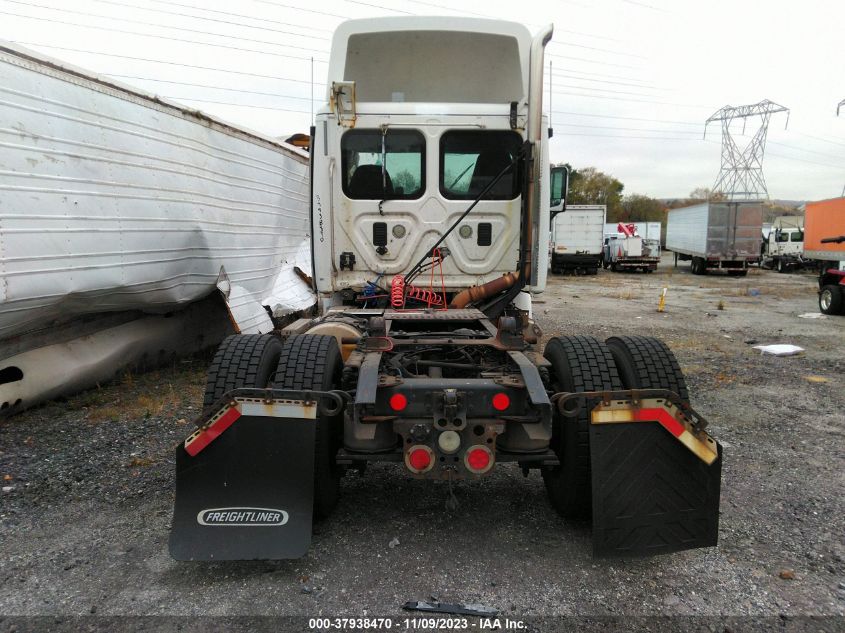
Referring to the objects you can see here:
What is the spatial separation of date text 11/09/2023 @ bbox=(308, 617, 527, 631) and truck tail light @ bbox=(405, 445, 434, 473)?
65cm

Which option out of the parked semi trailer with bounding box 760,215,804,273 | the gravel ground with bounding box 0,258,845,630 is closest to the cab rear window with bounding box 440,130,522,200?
the gravel ground with bounding box 0,258,845,630

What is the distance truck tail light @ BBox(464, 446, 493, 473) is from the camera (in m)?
2.70

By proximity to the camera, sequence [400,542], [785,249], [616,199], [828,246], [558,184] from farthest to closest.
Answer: [616,199] → [785,249] → [828,246] → [558,184] → [400,542]

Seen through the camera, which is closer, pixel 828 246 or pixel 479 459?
pixel 479 459

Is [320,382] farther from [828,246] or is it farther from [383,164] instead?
[828,246]

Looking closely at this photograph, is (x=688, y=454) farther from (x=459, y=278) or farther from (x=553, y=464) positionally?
(x=459, y=278)

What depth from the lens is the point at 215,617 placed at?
2406mm

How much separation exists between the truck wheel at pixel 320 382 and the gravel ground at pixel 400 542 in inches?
11.0

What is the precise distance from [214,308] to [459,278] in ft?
13.0

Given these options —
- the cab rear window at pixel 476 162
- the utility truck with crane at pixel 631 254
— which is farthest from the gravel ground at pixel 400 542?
the utility truck with crane at pixel 631 254

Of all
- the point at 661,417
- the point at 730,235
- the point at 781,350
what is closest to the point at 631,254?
the point at 730,235

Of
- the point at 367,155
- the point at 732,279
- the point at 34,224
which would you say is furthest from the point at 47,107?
the point at 732,279

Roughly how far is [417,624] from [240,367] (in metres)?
1.64

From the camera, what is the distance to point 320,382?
2.98m
